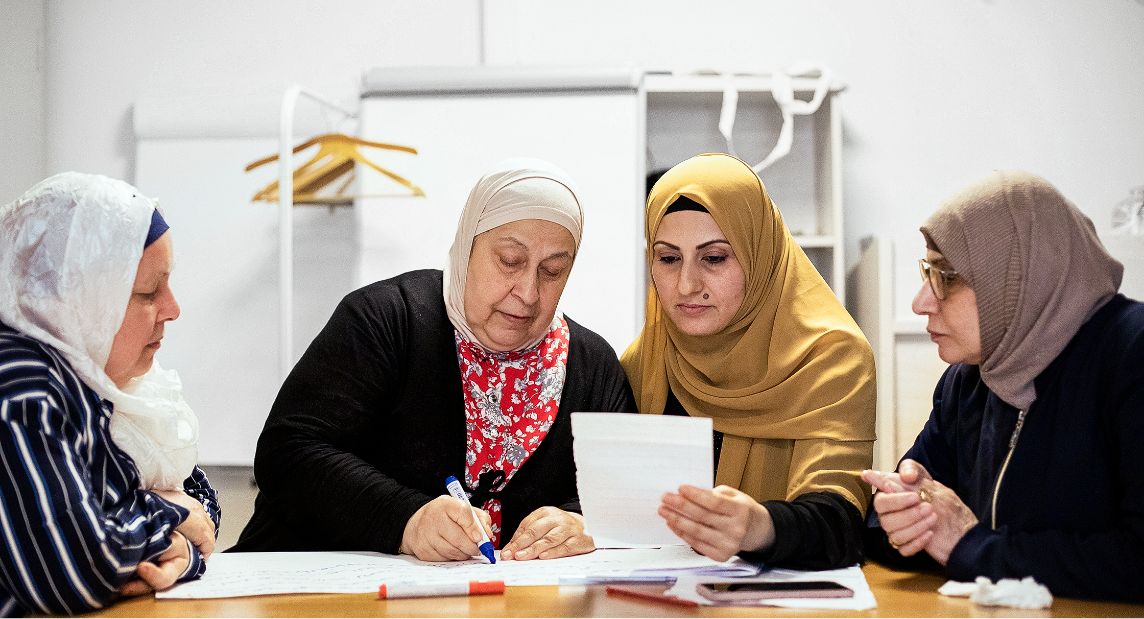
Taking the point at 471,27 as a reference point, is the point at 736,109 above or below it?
below

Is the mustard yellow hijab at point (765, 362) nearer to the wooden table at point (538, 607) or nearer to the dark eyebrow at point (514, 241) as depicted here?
the dark eyebrow at point (514, 241)

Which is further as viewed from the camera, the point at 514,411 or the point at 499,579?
the point at 514,411

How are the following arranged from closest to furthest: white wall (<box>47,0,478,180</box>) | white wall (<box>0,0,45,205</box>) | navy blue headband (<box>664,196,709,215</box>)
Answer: navy blue headband (<box>664,196,709,215</box>), white wall (<box>0,0,45,205</box>), white wall (<box>47,0,478,180</box>)

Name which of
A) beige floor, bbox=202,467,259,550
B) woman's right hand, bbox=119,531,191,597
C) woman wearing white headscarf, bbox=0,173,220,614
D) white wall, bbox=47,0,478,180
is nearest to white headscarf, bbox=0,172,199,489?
woman wearing white headscarf, bbox=0,173,220,614

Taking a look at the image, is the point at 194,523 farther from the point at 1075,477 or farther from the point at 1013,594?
the point at 1075,477

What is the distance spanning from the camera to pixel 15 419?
3.86 ft

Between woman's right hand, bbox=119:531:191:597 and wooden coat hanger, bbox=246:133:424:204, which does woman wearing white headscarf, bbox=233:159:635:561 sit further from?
wooden coat hanger, bbox=246:133:424:204

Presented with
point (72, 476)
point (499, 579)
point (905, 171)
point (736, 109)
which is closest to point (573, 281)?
point (736, 109)

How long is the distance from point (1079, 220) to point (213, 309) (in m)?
3.01

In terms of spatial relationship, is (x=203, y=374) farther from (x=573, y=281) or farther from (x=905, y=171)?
(x=905, y=171)

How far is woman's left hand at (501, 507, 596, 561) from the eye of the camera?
62.4 inches

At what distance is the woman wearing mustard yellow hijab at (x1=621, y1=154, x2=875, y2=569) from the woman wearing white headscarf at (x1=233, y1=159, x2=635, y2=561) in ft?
0.52

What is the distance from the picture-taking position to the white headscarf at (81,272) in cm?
126

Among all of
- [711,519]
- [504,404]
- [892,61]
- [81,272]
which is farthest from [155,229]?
[892,61]
